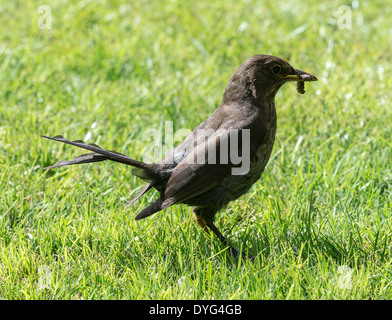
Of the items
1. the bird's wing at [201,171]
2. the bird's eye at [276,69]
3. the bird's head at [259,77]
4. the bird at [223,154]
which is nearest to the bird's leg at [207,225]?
the bird at [223,154]

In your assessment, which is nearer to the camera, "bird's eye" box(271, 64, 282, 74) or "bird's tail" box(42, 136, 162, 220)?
"bird's tail" box(42, 136, 162, 220)

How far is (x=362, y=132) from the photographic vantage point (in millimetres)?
4961

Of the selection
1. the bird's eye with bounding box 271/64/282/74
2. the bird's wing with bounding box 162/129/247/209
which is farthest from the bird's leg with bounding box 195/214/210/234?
the bird's eye with bounding box 271/64/282/74

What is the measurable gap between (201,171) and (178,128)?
1.58m

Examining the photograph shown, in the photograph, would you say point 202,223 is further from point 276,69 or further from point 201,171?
point 276,69

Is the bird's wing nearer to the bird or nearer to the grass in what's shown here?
the bird

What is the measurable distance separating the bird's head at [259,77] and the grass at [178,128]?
715 mm

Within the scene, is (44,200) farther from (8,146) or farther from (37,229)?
(8,146)

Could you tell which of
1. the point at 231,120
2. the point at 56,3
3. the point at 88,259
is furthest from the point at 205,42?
the point at 88,259

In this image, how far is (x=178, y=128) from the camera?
5.18m

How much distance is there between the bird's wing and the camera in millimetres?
3625

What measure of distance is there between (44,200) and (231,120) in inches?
53.8

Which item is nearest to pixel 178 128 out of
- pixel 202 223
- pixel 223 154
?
pixel 202 223
